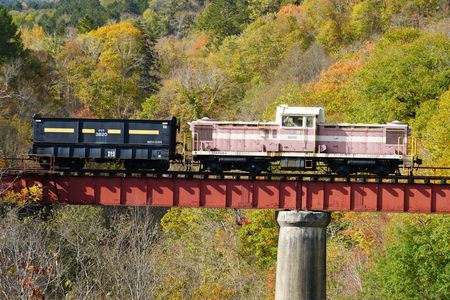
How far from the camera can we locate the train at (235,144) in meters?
39.3

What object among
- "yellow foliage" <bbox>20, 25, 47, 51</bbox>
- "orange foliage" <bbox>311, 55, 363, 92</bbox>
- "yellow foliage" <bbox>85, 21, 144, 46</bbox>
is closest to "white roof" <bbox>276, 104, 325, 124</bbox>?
"orange foliage" <bbox>311, 55, 363, 92</bbox>

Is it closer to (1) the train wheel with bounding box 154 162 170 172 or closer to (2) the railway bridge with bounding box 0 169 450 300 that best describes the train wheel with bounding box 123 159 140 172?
(1) the train wheel with bounding box 154 162 170 172

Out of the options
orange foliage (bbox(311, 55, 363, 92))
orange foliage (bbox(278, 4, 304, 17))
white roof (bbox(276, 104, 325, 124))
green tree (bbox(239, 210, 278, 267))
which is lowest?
green tree (bbox(239, 210, 278, 267))

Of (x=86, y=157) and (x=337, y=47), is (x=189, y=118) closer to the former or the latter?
(x=337, y=47)

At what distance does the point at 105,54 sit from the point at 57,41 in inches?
456

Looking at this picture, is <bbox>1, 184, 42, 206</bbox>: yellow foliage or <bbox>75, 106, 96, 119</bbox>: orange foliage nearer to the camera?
<bbox>1, 184, 42, 206</bbox>: yellow foliage

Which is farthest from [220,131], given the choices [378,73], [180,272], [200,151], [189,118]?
[189,118]

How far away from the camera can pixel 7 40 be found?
291 feet

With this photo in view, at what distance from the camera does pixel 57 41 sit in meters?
118

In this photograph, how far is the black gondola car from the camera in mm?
39344

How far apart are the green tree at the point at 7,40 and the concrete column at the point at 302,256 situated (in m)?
56.6

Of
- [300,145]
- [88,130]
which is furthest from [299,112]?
[88,130]

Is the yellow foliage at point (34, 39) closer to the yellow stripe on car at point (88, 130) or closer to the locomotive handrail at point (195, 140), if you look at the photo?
the yellow stripe on car at point (88, 130)

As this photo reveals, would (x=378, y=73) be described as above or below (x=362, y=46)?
below
